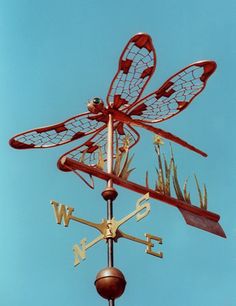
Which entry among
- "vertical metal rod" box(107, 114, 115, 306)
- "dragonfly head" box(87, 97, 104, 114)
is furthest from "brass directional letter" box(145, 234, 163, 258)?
"dragonfly head" box(87, 97, 104, 114)

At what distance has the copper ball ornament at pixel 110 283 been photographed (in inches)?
185

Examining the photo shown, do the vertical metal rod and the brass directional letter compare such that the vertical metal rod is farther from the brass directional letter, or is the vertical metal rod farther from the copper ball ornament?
the brass directional letter

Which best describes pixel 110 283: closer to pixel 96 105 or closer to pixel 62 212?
pixel 62 212

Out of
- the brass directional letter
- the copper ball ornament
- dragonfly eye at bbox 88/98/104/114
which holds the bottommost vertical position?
the copper ball ornament

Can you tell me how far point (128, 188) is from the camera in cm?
548

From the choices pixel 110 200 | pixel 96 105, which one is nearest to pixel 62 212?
pixel 110 200

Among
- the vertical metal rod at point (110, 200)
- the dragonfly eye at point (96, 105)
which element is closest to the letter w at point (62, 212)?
the vertical metal rod at point (110, 200)

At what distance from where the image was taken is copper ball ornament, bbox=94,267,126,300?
4695mm

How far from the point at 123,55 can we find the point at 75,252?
169 centimetres

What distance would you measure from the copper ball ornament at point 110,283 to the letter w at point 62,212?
1.68 ft

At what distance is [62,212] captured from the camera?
5129 millimetres

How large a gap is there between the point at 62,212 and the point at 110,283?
27.1 inches

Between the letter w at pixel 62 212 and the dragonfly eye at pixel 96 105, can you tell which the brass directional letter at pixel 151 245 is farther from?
the dragonfly eye at pixel 96 105

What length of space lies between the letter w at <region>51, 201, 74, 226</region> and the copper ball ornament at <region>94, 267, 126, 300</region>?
511mm
